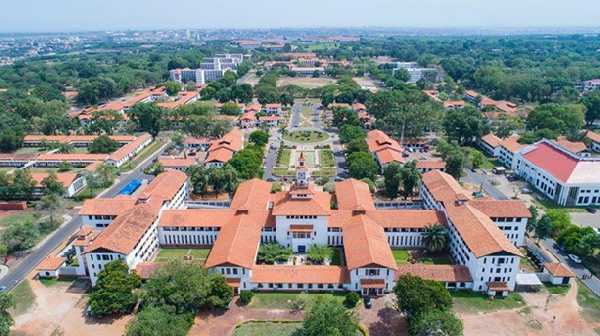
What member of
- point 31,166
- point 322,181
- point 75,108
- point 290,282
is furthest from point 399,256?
point 75,108

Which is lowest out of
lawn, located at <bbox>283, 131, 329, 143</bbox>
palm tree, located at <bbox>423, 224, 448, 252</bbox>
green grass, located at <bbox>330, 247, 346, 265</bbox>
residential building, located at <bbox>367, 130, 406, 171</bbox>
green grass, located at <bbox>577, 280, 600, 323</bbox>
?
green grass, located at <bbox>330, 247, 346, 265</bbox>

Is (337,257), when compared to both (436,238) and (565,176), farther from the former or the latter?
(565,176)

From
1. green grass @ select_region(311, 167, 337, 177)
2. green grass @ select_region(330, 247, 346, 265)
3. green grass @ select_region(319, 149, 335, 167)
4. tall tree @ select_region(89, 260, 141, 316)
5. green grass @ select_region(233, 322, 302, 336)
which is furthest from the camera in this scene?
green grass @ select_region(319, 149, 335, 167)

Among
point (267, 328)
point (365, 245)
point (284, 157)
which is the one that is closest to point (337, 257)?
point (365, 245)

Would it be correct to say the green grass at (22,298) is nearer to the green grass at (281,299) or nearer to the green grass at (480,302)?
the green grass at (281,299)

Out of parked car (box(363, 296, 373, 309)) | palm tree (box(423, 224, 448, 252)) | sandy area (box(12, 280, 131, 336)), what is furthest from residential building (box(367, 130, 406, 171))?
sandy area (box(12, 280, 131, 336))

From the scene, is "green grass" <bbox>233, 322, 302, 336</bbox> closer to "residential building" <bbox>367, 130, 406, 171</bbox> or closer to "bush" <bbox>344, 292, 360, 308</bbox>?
"bush" <bbox>344, 292, 360, 308</bbox>

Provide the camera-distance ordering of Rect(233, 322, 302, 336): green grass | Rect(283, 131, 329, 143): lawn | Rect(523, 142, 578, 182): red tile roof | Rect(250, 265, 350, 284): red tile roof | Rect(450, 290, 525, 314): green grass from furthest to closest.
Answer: Rect(283, 131, 329, 143): lawn
Rect(523, 142, 578, 182): red tile roof
Rect(250, 265, 350, 284): red tile roof
Rect(450, 290, 525, 314): green grass
Rect(233, 322, 302, 336): green grass

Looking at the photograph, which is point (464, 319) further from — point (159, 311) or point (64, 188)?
point (64, 188)
